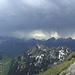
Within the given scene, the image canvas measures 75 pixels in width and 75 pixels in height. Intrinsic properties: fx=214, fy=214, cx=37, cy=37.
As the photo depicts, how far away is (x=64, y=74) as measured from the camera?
109688 millimetres

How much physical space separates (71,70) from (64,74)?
591 cm

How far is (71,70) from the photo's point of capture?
105 meters
